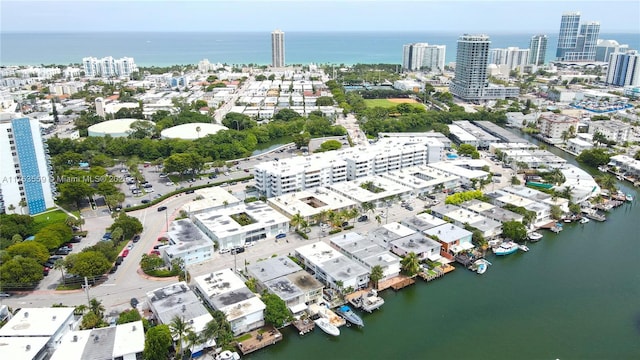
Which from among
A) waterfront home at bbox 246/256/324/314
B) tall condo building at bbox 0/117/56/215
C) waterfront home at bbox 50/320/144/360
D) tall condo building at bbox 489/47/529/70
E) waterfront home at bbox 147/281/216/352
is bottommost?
waterfront home at bbox 246/256/324/314

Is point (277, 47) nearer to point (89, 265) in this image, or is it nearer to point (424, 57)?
point (424, 57)

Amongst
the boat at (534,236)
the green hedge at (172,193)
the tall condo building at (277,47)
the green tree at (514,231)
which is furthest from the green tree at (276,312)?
the tall condo building at (277,47)

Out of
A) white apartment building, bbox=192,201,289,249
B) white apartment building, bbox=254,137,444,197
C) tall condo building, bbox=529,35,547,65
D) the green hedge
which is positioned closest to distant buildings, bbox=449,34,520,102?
white apartment building, bbox=254,137,444,197

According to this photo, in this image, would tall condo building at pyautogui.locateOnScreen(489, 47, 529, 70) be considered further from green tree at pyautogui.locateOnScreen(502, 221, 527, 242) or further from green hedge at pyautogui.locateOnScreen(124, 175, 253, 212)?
green tree at pyautogui.locateOnScreen(502, 221, 527, 242)

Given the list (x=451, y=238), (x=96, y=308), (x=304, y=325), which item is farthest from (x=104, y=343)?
(x=451, y=238)

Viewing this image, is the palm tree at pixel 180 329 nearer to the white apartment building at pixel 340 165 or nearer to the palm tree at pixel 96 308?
the palm tree at pixel 96 308
